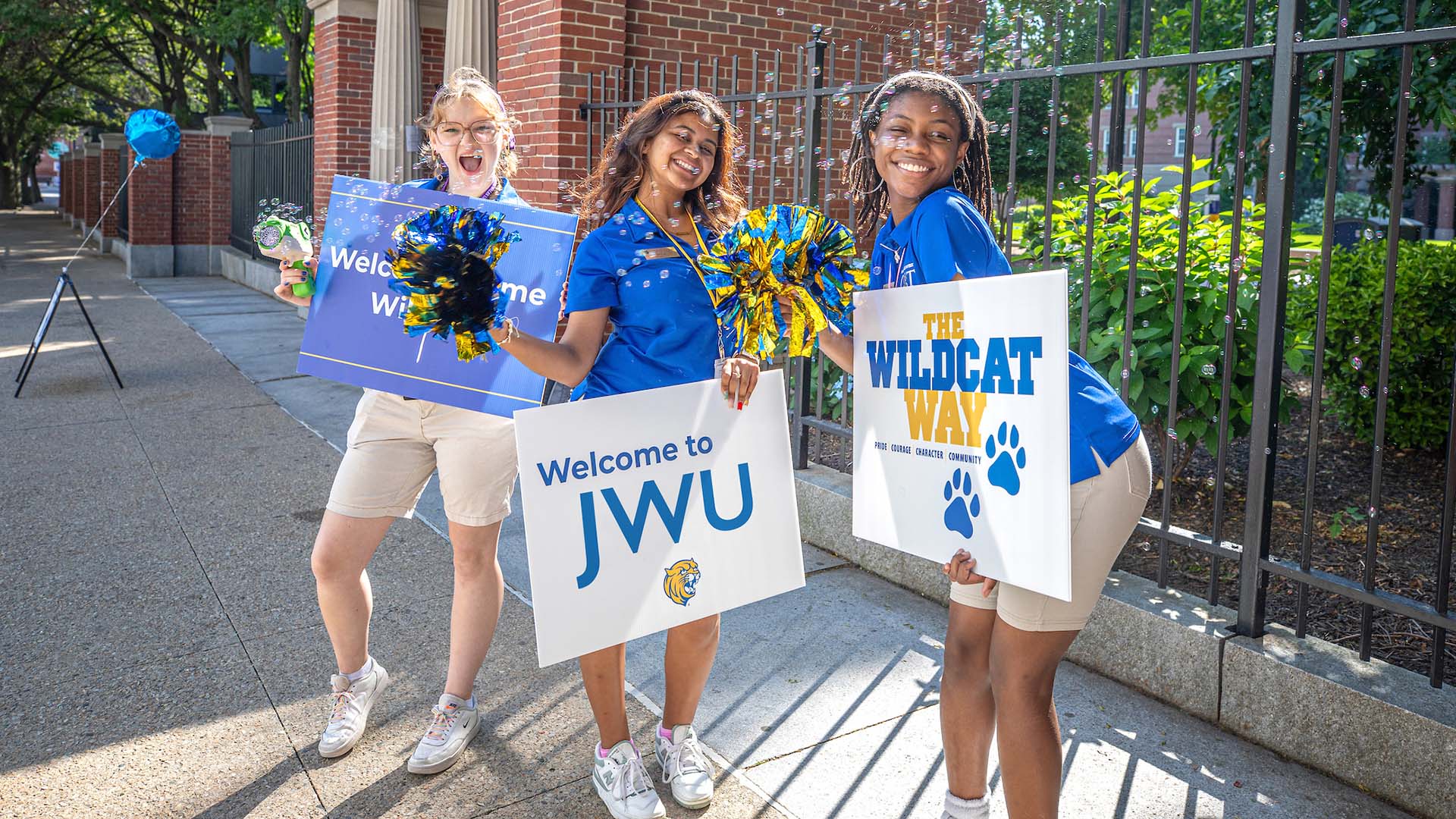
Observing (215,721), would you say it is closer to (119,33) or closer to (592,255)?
(592,255)

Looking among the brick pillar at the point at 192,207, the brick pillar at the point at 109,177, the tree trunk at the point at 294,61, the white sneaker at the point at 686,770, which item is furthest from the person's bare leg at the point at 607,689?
the brick pillar at the point at 109,177

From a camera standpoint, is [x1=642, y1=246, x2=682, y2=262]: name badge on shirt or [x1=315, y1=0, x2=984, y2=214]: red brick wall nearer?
[x1=642, y1=246, x2=682, y2=262]: name badge on shirt

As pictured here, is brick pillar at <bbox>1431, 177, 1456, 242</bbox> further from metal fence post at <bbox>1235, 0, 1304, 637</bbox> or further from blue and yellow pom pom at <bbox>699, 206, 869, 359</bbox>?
blue and yellow pom pom at <bbox>699, 206, 869, 359</bbox>

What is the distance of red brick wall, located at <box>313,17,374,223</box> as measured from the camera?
40.1 ft

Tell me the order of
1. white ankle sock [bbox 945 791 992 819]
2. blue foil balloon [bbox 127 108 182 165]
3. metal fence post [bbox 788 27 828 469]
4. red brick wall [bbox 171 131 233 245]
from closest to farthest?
1. white ankle sock [bbox 945 791 992 819]
2. metal fence post [bbox 788 27 828 469]
3. blue foil balloon [bbox 127 108 182 165]
4. red brick wall [bbox 171 131 233 245]

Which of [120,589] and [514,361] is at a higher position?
[514,361]

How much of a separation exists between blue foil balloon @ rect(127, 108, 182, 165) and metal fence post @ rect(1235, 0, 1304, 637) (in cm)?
558

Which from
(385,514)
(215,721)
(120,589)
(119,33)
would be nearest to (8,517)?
(120,589)

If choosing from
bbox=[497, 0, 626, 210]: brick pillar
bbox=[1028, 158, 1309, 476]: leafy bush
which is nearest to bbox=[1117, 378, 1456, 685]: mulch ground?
bbox=[1028, 158, 1309, 476]: leafy bush

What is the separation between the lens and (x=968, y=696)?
2.45m

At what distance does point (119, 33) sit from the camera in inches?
1136

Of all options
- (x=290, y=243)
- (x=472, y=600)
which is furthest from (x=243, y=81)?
(x=472, y=600)

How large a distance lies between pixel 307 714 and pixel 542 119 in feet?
15.7

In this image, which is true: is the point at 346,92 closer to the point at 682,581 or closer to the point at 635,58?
the point at 635,58
